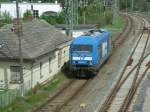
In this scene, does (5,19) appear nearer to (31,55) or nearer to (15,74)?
(15,74)

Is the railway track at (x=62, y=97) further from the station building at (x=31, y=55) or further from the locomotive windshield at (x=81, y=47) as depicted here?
the locomotive windshield at (x=81, y=47)

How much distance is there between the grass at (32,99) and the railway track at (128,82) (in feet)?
14.3

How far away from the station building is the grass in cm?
66

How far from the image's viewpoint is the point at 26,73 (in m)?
30.3

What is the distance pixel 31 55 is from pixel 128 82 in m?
8.13

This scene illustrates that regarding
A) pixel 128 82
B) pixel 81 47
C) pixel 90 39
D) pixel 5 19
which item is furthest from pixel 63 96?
pixel 5 19

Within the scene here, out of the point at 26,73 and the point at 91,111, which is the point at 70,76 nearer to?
the point at 26,73

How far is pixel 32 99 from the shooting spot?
92.2 feet

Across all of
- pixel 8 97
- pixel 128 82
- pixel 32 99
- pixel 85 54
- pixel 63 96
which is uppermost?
pixel 85 54

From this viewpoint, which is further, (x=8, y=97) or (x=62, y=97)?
(x=62, y=97)

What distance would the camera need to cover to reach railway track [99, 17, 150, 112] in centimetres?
2680

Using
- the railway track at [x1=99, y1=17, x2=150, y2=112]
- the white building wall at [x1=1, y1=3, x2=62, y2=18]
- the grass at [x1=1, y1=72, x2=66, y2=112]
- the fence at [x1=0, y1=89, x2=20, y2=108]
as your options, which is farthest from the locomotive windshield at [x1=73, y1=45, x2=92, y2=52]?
the white building wall at [x1=1, y1=3, x2=62, y2=18]

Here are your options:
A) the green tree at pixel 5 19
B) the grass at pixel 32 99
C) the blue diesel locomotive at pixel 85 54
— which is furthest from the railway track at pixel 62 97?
the green tree at pixel 5 19

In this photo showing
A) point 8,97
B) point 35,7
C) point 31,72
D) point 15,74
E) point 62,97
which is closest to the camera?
point 8,97
